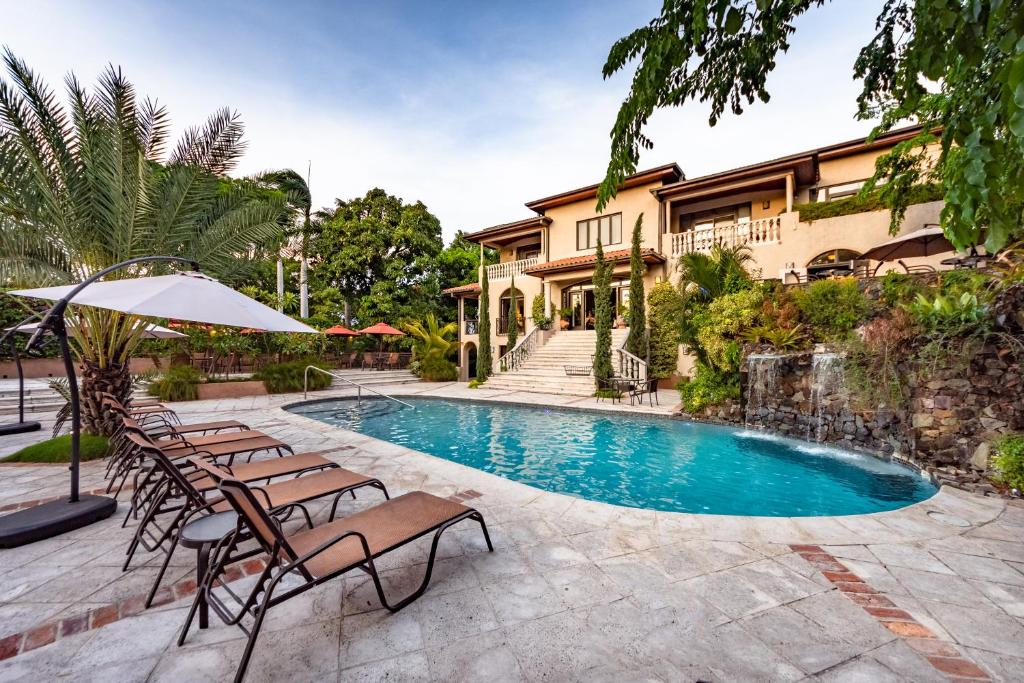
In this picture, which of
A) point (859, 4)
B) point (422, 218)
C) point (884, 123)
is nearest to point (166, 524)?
point (859, 4)

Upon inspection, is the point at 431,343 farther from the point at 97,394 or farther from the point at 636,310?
the point at 97,394

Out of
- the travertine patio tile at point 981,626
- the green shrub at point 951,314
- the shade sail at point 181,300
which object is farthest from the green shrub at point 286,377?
the green shrub at point 951,314

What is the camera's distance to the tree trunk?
6.57 m

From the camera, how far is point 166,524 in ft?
13.2

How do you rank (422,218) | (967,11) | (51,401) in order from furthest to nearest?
(422,218) → (51,401) → (967,11)

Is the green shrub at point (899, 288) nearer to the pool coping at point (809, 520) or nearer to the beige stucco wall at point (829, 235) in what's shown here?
the pool coping at point (809, 520)

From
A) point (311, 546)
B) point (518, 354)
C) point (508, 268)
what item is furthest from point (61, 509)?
point (508, 268)

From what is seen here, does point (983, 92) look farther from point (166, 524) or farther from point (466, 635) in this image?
point (166, 524)

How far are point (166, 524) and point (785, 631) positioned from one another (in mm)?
5338

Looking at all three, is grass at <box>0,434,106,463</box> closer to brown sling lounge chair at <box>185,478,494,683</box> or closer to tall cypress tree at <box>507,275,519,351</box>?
brown sling lounge chair at <box>185,478,494,683</box>

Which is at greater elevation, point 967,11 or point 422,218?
point 422,218

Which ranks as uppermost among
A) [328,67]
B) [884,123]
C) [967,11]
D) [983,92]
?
[328,67]

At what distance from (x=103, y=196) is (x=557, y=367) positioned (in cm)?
1434

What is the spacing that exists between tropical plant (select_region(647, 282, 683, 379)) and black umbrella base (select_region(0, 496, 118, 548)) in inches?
589
